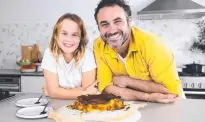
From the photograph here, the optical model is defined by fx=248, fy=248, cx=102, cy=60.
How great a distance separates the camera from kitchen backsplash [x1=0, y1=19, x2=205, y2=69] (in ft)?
11.0

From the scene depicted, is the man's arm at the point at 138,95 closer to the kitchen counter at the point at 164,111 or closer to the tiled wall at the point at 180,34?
the kitchen counter at the point at 164,111

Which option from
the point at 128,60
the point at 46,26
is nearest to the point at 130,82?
the point at 128,60

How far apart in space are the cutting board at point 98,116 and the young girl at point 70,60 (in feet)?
2.07

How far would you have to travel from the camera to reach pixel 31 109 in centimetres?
120

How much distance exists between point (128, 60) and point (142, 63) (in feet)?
0.33

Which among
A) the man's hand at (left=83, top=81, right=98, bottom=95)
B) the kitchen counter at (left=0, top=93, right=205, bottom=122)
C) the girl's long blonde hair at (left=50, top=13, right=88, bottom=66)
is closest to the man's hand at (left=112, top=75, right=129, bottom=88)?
the man's hand at (left=83, top=81, right=98, bottom=95)

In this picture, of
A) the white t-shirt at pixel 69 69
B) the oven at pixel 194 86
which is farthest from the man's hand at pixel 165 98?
the oven at pixel 194 86

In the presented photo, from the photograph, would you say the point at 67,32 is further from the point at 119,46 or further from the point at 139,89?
the point at 139,89

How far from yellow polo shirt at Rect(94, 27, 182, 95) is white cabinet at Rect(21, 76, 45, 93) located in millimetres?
1572

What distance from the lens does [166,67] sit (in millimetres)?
1668

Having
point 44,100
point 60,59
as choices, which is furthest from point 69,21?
point 44,100

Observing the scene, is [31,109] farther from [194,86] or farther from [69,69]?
[194,86]

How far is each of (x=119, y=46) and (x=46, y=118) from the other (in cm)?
84

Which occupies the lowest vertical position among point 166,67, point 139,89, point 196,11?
point 139,89
